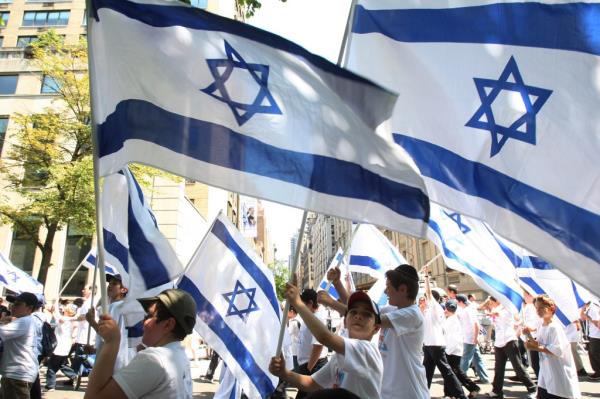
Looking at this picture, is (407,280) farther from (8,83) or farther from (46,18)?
(46,18)

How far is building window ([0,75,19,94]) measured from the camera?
27188mm

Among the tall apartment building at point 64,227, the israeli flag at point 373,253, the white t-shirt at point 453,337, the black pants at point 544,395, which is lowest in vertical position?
the black pants at point 544,395

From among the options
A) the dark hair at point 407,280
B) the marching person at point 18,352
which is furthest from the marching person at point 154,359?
the marching person at point 18,352

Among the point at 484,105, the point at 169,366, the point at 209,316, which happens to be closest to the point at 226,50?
the point at 484,105

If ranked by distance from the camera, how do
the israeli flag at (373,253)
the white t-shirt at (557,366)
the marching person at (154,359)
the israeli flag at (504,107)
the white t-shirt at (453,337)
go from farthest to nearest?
the white t-shirt at (453,337)
the israeli flag at (373,253)
the white t-shirt at (557,366)
the israeli flag at (504,107)
the marching person at (154,359)

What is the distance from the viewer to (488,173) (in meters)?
2.69

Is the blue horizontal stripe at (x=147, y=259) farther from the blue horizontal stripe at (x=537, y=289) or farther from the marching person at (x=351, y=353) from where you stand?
the blue horizontal stripe at (x=537, y=289)

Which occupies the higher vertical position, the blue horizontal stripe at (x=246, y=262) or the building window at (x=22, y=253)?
the building window at (x=22, y=253)

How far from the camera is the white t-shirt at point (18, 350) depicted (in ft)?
16.1

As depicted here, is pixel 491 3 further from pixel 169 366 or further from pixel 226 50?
pixel 169 366

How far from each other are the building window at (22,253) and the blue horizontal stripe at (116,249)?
71.9ft

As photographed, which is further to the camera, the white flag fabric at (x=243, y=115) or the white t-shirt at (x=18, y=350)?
the white t-shirt at (x=18, y=350)

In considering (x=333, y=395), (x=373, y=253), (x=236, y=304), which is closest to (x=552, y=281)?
(x=373, y=253)

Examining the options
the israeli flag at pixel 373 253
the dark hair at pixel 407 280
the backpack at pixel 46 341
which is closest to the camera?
the dark hair at pixel 407 280
